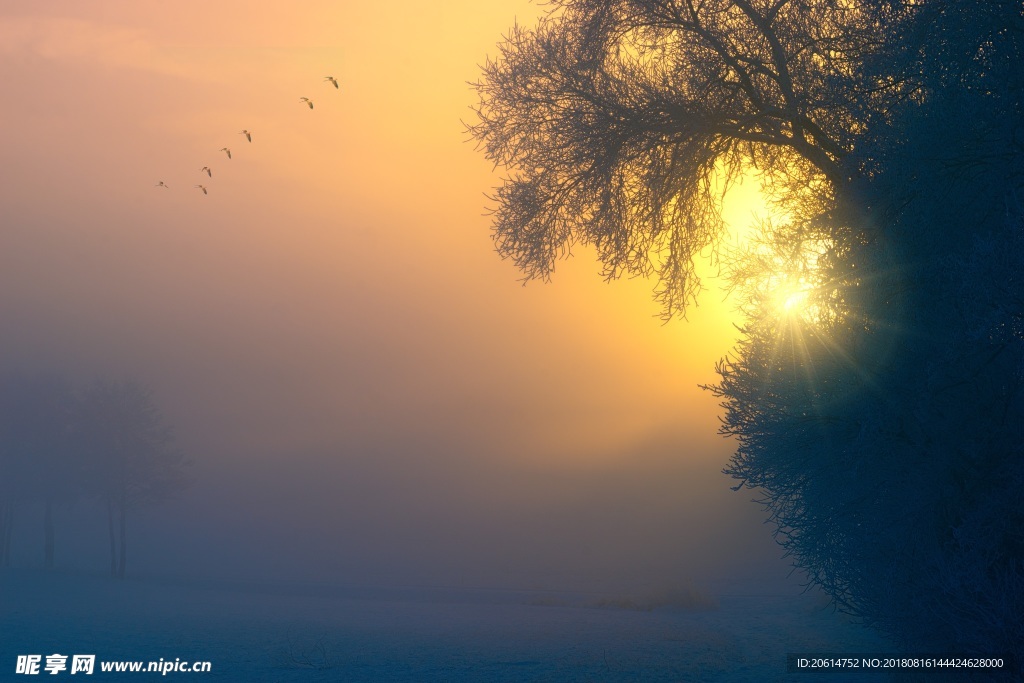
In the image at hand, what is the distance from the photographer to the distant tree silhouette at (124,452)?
51219 millimetres

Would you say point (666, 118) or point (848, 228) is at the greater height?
point (666, 118)

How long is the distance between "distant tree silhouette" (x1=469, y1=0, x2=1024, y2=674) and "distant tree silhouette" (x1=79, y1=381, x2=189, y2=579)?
47492 millimetres

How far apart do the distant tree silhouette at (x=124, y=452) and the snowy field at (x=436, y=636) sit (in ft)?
48.8

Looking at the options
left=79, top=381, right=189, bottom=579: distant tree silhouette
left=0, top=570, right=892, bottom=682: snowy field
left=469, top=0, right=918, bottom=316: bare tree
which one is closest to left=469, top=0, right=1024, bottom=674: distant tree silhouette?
left=469, top=0, right=918, bottom=316: bare tree

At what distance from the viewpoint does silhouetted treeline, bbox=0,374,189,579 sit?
51500 mm

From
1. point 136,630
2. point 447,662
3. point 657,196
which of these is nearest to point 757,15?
point 657,196

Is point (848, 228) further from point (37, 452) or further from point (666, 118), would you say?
point (37, 452)

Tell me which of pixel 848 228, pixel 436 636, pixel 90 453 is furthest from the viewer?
pixel 90 453

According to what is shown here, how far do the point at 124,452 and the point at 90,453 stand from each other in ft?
7.09

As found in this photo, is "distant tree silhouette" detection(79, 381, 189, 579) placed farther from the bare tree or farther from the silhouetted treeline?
the bare tree

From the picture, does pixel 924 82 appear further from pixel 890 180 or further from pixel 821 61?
pixel 821 61

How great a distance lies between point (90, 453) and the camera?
169 feet

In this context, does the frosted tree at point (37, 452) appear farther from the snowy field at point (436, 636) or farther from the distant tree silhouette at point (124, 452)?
the snowy field at point (436, 636)

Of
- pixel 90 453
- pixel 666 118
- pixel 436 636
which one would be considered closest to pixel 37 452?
pixel 90 453
